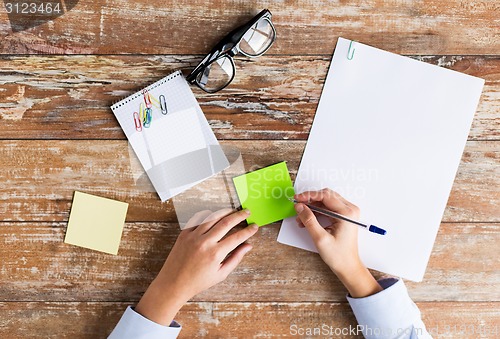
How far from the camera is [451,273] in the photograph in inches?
44.8

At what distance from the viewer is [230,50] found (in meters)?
1.06

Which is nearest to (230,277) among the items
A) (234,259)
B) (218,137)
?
(234,259)

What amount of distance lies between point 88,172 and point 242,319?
52cm

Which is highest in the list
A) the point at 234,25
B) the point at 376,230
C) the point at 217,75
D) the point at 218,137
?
the point at 234,25

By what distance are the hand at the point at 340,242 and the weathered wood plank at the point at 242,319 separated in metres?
0.09

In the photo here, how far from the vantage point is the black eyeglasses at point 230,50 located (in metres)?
1.06

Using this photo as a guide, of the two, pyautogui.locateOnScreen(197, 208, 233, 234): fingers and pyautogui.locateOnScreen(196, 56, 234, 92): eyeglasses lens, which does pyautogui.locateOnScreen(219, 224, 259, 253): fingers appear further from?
pyautogui.locateOnScreen(196, 56, 234, 92): eyeglasses lens

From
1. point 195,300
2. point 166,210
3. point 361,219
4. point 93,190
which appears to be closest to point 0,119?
point 93,190

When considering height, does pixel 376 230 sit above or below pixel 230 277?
above

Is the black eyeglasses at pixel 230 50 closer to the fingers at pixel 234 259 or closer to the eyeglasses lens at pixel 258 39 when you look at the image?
the eyeglasses lens at pixel 258 39

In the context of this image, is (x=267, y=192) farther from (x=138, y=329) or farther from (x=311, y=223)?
(x=138, y=329)

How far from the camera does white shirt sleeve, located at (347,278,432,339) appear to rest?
1.09m

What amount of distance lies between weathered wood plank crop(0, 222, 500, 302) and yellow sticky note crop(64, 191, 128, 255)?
0.02 meters

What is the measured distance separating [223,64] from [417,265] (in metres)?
0.67
